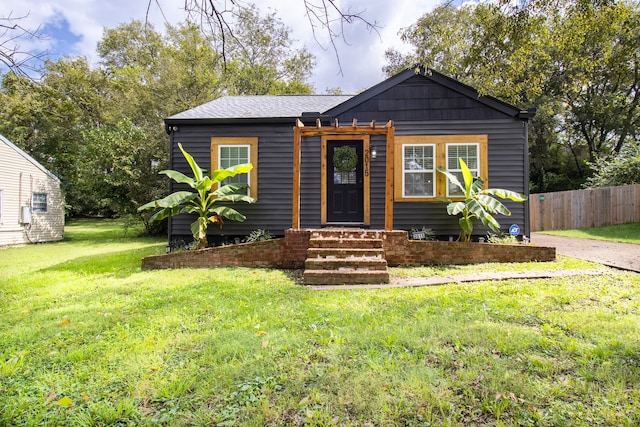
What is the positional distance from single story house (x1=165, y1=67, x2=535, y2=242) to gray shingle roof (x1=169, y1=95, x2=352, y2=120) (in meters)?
0.11

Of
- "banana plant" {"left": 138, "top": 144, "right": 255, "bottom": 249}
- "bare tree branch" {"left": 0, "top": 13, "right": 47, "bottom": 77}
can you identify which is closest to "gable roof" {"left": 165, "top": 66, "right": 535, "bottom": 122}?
"banana plant" {"left": 138, "top": 144, "right": 255, "bottom": 249}

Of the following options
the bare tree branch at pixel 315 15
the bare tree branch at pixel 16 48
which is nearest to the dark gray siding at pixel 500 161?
the bare tree branch at pixel 315 15

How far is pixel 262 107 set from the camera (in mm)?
9367

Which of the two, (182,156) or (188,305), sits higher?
(182,156)

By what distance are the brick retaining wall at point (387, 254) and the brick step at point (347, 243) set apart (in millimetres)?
291

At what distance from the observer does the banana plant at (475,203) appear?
22.9ft

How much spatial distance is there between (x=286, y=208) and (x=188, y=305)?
4.56 meters

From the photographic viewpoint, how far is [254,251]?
6.71m

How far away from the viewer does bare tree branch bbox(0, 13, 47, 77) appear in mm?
3262

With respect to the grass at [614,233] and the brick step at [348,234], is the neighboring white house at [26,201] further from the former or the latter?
the grass at [614,233]

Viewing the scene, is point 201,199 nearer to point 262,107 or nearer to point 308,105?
point 262,107

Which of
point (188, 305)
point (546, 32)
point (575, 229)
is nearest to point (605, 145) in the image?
point (575, 229)

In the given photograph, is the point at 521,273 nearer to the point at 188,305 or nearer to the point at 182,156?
the point at 188,305

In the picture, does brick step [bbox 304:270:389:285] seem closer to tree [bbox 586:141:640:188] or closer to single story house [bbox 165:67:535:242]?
single story house [bbox 165:67:535:242]
